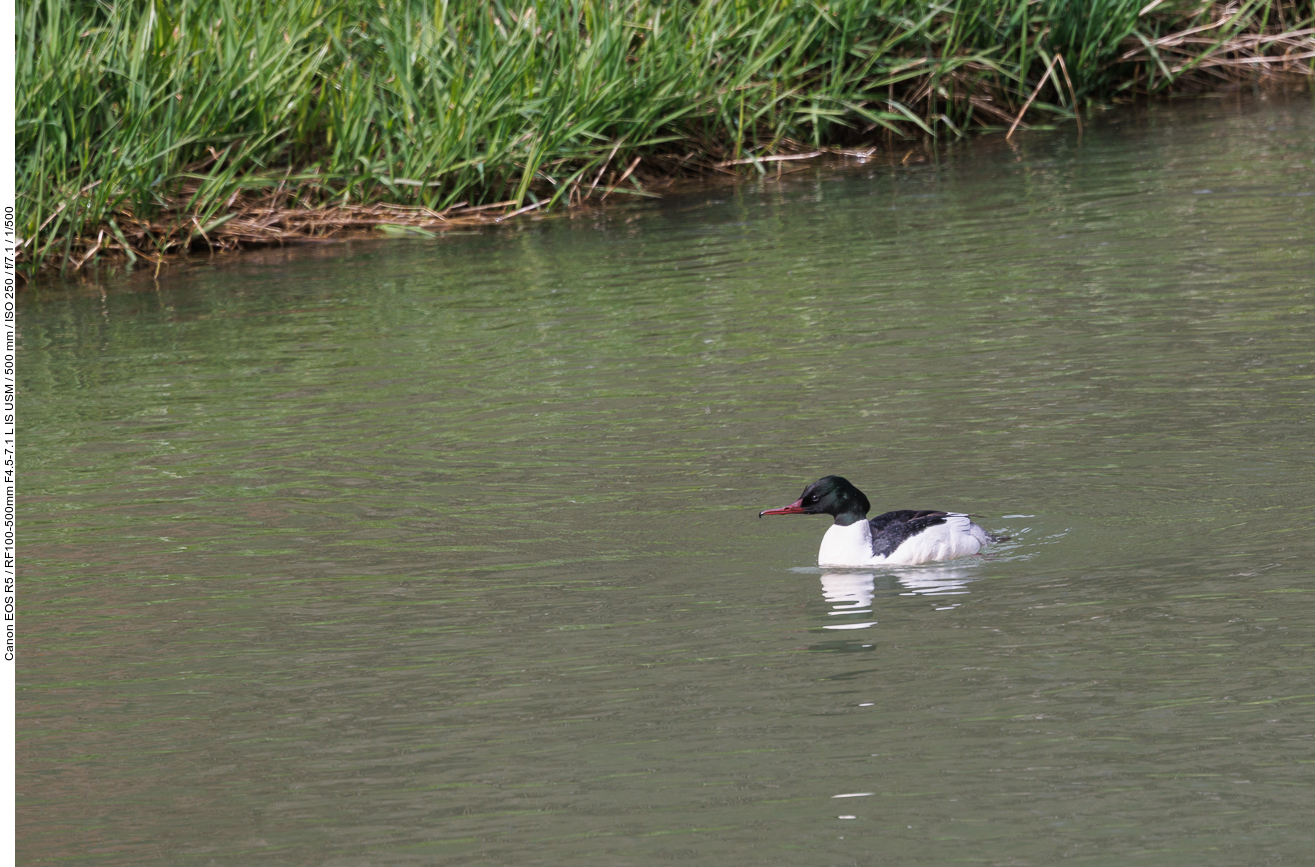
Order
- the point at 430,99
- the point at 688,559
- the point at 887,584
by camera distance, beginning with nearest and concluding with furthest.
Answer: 1. the point at 887,584
2. the point at 688,559
3. the point at 430,99

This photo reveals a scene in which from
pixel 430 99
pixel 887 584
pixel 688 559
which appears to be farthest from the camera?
pixel 430 99

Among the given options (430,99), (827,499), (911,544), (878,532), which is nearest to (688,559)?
(827,499)

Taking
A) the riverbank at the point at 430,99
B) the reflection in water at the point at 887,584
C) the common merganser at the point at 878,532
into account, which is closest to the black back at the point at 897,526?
the common merganser at the point at 878,532

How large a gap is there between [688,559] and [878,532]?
0.68 m

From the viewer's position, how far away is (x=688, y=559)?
22.7 feet

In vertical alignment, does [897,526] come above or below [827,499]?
below

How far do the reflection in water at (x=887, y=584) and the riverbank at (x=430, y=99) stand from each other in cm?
789

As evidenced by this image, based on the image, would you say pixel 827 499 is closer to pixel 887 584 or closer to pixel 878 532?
pixel 878 532

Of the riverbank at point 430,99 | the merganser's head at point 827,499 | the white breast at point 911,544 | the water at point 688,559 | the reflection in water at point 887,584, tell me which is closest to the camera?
the water at point 688,559

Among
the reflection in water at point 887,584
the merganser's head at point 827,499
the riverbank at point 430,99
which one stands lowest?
the reflection in water at point 887,584

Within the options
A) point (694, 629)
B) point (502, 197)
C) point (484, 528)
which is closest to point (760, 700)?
point (694, 629)

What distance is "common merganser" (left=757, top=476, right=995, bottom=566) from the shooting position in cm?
678

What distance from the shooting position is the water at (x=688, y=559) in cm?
489

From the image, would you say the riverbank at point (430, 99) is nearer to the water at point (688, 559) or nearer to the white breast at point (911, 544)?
the water at point (688, 559)
